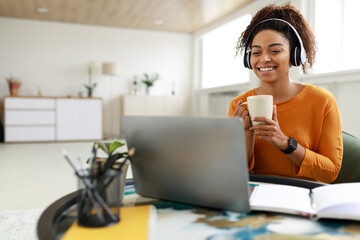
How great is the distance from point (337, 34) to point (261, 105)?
12.2ft

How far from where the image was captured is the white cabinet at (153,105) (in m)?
7.13

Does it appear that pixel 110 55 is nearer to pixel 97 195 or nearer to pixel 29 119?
pixel 29 119

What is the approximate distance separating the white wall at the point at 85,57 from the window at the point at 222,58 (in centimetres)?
67

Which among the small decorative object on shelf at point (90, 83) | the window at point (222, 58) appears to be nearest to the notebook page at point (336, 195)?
the window at point (222, 58)

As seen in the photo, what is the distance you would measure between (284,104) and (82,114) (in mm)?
6055

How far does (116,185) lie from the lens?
60 centimetres

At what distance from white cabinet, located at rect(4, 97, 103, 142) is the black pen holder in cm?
640

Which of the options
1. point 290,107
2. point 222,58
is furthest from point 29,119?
point 290,107

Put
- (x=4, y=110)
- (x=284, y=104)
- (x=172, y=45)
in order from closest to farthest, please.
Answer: (x=284, y=104), (x=4, y=110), (x=172, y=45)

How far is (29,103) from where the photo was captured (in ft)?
20.7

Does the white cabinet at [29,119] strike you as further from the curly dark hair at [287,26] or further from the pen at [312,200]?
the pen at [312,200]

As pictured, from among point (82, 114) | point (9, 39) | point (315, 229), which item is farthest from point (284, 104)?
point (9, 39)

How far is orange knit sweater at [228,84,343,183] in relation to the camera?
106cm

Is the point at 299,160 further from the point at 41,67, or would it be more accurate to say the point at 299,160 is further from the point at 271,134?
the point at 41,67
